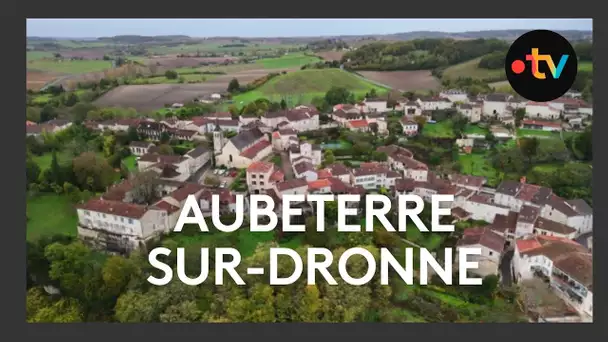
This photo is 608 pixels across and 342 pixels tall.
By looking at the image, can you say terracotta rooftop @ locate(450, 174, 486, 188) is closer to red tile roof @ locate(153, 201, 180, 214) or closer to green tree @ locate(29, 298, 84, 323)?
red tile roof @ locate(153, 201, 180, 214)

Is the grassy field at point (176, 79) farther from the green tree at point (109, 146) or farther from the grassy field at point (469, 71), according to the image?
the grassy field at point (469, 71)

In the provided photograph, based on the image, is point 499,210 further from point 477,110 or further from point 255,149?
point 477,110

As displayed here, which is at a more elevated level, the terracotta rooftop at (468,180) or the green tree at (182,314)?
the terracotta rooftop at (468,180)

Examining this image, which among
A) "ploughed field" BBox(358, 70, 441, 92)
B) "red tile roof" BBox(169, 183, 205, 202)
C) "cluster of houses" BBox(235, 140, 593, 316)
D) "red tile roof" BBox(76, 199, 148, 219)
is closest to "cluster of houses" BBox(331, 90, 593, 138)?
"ploughed field" BBox(358, 70, 441, 92)

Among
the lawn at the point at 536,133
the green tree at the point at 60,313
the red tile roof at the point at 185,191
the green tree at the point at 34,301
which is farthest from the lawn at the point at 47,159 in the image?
the lawn at the point at 536,133

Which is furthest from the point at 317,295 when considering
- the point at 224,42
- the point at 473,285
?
the point at 224,42

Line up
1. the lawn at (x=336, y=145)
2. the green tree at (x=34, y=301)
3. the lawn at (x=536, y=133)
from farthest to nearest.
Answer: the lawn at (x=536, y=133) < the lawn at (x=336, y=145) < the green tree at (x=34, y=301)

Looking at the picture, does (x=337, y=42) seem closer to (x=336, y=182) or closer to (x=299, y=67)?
(x=299, y=67)
